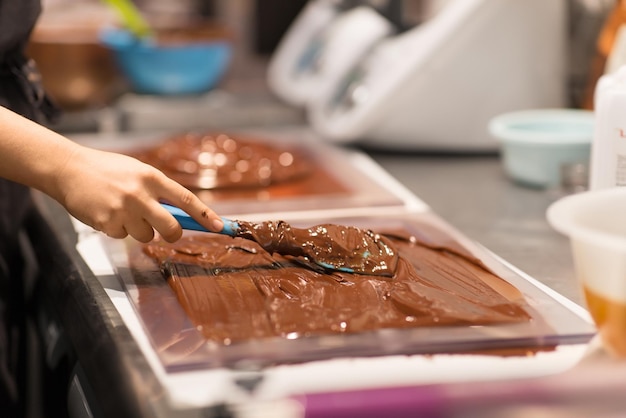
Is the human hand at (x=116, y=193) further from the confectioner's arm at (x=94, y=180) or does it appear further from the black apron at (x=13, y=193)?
the black apron at (x=13, y=193)

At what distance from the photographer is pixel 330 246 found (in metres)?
1.06

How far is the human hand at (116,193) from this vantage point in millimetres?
966

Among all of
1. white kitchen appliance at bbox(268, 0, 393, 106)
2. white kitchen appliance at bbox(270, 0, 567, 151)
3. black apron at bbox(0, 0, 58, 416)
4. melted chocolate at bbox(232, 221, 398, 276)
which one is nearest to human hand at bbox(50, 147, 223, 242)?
melted chocolate at bbox(232, 221, 398, 276)

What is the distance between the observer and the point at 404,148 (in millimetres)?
1860

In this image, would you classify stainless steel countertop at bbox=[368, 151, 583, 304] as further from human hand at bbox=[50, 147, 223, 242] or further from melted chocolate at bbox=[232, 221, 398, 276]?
human hand at bbox=[50, 147, 223, 242]

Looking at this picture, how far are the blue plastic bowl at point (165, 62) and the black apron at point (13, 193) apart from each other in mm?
865

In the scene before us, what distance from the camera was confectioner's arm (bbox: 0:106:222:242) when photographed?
97 cm

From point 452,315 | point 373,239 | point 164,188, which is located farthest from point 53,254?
point 452,315

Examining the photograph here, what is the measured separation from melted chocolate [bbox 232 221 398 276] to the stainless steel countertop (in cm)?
20

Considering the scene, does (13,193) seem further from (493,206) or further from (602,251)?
(602,251)

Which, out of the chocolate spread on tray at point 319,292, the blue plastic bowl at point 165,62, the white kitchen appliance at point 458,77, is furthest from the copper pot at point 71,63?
the chocolate spread on tray at point 319,292

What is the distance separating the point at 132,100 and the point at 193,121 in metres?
0.20

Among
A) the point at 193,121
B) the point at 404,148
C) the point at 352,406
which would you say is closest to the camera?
the point at 352,406

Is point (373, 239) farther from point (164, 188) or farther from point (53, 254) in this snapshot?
point (53, 254)
